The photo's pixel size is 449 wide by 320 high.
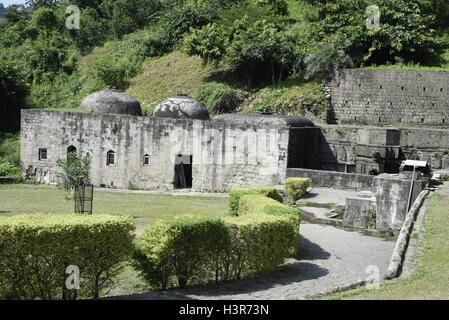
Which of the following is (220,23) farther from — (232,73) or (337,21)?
(337,21)

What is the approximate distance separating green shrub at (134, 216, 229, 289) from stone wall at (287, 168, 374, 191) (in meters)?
11.8

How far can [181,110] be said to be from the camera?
27062 mm

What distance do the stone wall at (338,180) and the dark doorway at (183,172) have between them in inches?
236

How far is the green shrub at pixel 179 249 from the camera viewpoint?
10.0 meters

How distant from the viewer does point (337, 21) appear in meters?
32.4

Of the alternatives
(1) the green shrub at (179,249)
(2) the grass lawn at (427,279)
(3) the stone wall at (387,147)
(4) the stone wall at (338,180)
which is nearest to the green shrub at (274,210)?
(1) the green shrub at (179,249)

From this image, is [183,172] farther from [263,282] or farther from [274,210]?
[263,282]

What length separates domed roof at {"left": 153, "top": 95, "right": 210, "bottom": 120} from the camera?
2702 cm

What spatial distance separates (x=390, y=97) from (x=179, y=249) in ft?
68.8

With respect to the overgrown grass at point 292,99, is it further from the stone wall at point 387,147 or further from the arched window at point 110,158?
the arched window at point 110,158

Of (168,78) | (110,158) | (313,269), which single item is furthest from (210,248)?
(168,78)

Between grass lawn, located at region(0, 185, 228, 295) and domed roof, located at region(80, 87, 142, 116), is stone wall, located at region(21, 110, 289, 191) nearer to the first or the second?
domed roof, located at region(80, 87, 142, 116)

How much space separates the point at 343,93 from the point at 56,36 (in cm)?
2776

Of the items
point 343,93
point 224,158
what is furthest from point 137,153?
point 343,93
